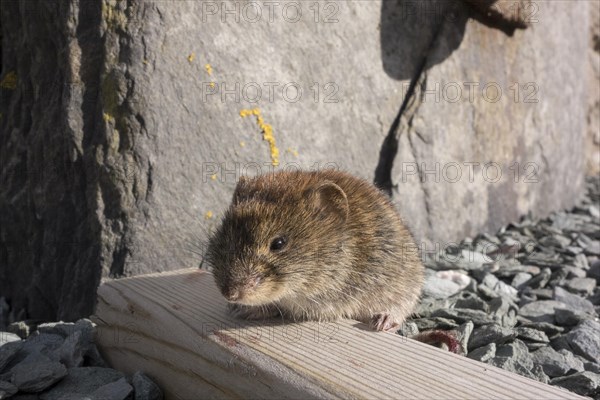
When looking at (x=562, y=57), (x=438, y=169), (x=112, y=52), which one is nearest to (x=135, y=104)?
(x=112, y=52)

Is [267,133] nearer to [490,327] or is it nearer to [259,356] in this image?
[490,327]

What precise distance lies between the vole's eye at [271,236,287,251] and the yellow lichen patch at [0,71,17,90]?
2.76 meters

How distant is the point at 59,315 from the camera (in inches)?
154

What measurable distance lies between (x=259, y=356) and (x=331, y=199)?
90 centimetres

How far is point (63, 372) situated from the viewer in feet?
9.55

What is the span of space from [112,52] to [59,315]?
5.62 feet

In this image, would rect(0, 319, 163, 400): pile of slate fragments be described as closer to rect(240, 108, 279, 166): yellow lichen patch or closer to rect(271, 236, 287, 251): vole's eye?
rect(271, 236, 287, 251): vole's eye

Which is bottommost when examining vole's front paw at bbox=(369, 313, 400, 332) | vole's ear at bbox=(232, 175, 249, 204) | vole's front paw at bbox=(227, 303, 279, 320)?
vole's front paw at bbox=(369, 313, 400, 332)

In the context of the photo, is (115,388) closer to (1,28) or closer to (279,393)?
(279,393)

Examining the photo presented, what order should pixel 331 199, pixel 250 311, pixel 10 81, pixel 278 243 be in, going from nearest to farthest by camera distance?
pixel 278 243 → pixel 250 311 → pixel 331 199 → pixel 10 81

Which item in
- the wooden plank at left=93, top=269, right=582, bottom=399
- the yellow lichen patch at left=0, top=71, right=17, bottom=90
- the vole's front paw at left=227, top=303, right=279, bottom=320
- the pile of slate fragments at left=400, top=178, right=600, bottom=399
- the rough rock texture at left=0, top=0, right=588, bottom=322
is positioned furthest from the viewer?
the yellow lichen patch at left=0, top=71, right=17, bottom=90

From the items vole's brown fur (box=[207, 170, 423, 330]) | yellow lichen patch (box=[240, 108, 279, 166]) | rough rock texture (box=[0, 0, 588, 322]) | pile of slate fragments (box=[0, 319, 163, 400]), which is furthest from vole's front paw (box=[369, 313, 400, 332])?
yellow lichen patch (box=[240, 108, 279, 166])

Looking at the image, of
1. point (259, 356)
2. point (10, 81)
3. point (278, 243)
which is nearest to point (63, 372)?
point (259, 356)

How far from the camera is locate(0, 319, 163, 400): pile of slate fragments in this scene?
2.77m
